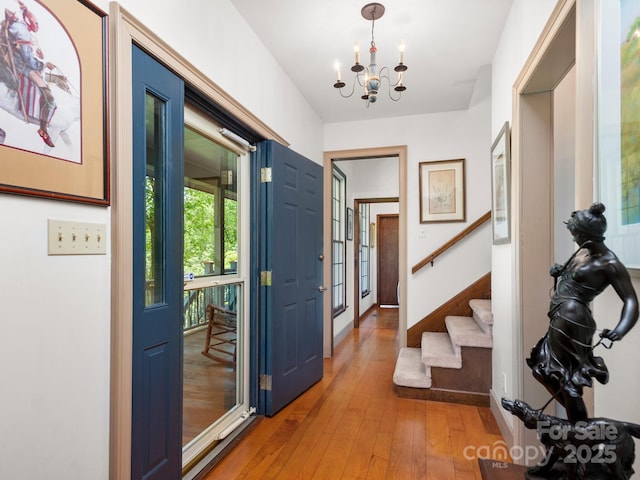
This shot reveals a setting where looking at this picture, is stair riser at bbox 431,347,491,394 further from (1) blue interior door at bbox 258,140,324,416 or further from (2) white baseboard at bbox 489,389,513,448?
(1) blue interior door at bbox 258,140,324,416

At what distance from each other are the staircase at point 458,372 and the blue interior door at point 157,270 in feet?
6.33

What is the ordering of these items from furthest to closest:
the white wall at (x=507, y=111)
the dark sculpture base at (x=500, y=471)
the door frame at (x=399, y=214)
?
the door frame at (x=399, y=214)
the white wall at (x=507, y=111)
the dark sculpture base at (x=500, y=471)

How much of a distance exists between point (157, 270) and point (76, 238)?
439 millimetres

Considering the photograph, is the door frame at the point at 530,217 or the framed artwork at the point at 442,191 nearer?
the door frame at the point at 530,217

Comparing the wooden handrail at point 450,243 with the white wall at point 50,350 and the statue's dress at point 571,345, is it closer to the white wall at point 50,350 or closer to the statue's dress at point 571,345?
the statue's dress at point 571,345

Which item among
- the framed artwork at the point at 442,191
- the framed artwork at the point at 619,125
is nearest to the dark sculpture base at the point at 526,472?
the framed artwork at the point at 619,125

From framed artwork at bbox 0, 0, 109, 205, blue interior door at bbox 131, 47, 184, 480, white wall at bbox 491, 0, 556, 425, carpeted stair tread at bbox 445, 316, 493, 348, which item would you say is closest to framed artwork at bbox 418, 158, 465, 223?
white wall at bbox 491, 0, 556, 425

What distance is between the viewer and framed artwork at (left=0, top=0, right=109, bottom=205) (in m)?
1.02

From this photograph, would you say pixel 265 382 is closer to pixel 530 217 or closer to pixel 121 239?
pixel 121 239

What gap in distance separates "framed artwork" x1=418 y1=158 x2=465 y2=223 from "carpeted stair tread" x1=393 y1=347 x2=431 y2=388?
1467 mm

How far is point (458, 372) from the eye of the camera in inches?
114

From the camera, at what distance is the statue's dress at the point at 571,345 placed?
79 centimetres

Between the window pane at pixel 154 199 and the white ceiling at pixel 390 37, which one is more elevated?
the white ceiling at pixel 390 37

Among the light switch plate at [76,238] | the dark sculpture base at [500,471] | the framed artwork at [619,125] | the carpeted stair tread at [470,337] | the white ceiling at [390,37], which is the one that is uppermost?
the white ceiling at [390,37]
